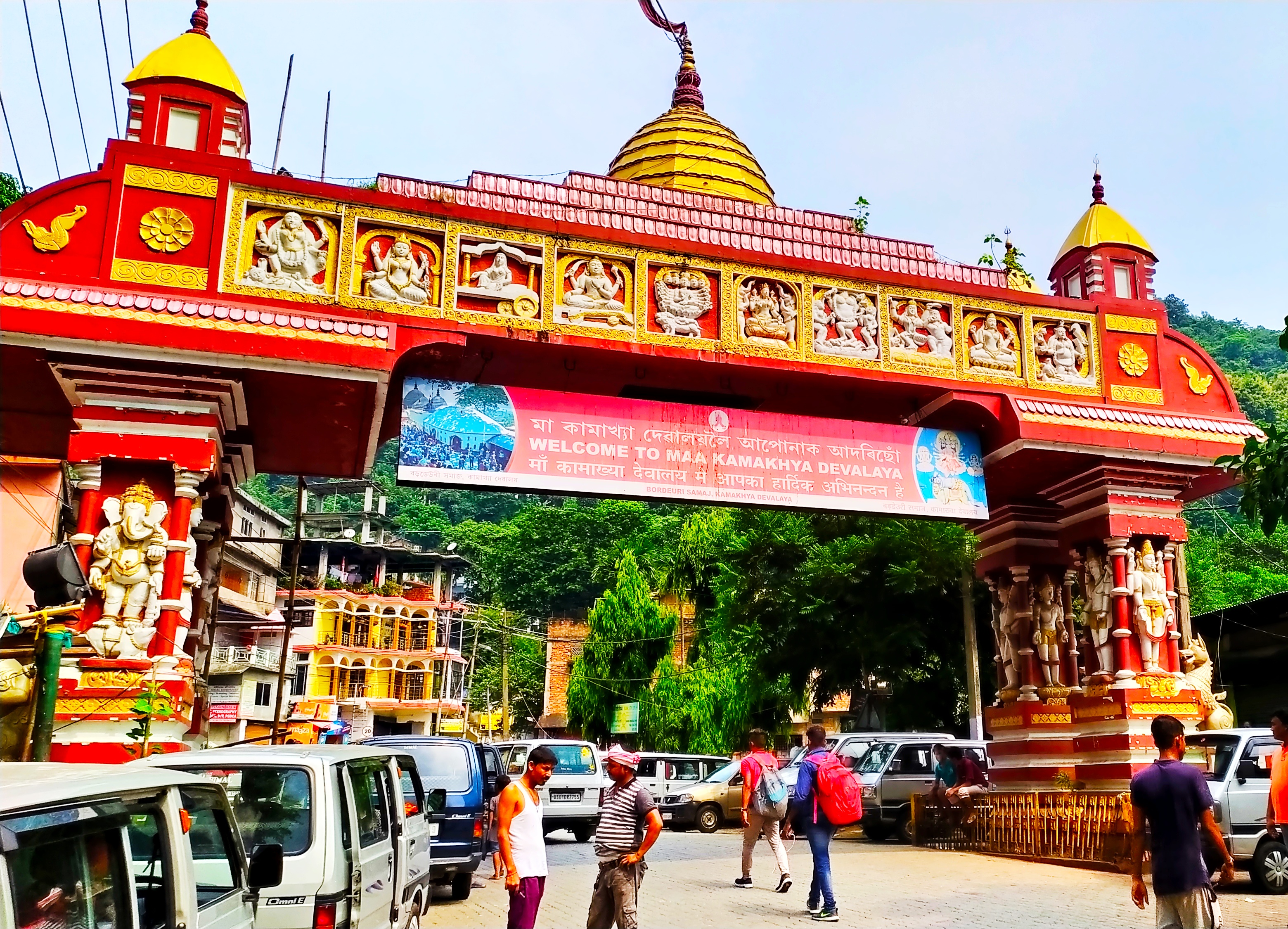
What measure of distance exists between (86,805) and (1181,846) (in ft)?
17.1

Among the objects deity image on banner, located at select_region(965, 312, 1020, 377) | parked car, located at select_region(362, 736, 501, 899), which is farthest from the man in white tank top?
deity image on banner, located at select_region(965, 312, 1020, 377)

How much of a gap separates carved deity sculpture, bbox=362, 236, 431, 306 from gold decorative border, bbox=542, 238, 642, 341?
1268 millimetres

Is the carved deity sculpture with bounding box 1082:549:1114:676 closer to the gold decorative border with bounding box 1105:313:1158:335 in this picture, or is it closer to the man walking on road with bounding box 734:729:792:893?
the gold decorative border with bounding box 1105:313:1158:335

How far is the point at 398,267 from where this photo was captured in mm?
10922

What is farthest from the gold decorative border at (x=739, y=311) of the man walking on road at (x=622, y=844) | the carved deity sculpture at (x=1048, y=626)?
the man walking on road at (x=622, y=844)

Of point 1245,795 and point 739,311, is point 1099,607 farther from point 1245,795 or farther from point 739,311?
point 739,311

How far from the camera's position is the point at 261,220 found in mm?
10602

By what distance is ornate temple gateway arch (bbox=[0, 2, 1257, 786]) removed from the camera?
32.4 ft

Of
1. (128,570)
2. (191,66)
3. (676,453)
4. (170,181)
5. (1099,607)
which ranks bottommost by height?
(128,570)

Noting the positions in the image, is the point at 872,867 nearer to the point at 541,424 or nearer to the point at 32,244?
the point at 541,424

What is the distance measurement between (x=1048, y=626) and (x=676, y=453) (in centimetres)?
646

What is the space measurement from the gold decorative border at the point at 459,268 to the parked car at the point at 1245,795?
837cm

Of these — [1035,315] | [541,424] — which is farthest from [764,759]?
[1035,315]

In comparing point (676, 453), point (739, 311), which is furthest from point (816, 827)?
point (739, 311)
